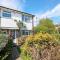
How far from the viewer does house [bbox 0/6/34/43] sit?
33.8 meters

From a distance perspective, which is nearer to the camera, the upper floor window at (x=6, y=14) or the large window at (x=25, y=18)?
the upper floor window at (x=6, y=14)

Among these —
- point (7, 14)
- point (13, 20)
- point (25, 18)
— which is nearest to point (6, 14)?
point (7, 14)

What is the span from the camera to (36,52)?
37.8ft

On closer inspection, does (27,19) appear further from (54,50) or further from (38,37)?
(54,50)

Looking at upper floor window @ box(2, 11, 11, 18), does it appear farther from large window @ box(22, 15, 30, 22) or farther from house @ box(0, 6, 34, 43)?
large window @ box(22, 15, 30, 22)

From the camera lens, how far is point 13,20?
3619cm

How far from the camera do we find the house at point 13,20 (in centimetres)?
3375

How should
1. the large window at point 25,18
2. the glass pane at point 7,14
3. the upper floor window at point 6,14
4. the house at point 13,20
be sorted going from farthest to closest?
the large window at point 25,18 < the glass pane at point 7,14 < the upper floor window at point 6,14 < the house at point 13,20

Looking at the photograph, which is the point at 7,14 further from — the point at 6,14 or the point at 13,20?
the point at 13,20

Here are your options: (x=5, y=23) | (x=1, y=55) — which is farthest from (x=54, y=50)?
(x=5, y=23)

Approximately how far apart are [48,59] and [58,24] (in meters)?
40.6

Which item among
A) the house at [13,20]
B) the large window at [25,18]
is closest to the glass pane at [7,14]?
the house at [13,20]

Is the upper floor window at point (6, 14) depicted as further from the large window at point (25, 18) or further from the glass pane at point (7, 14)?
the large window at point (25, 18)

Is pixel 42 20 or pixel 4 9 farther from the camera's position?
pixel 42 20
